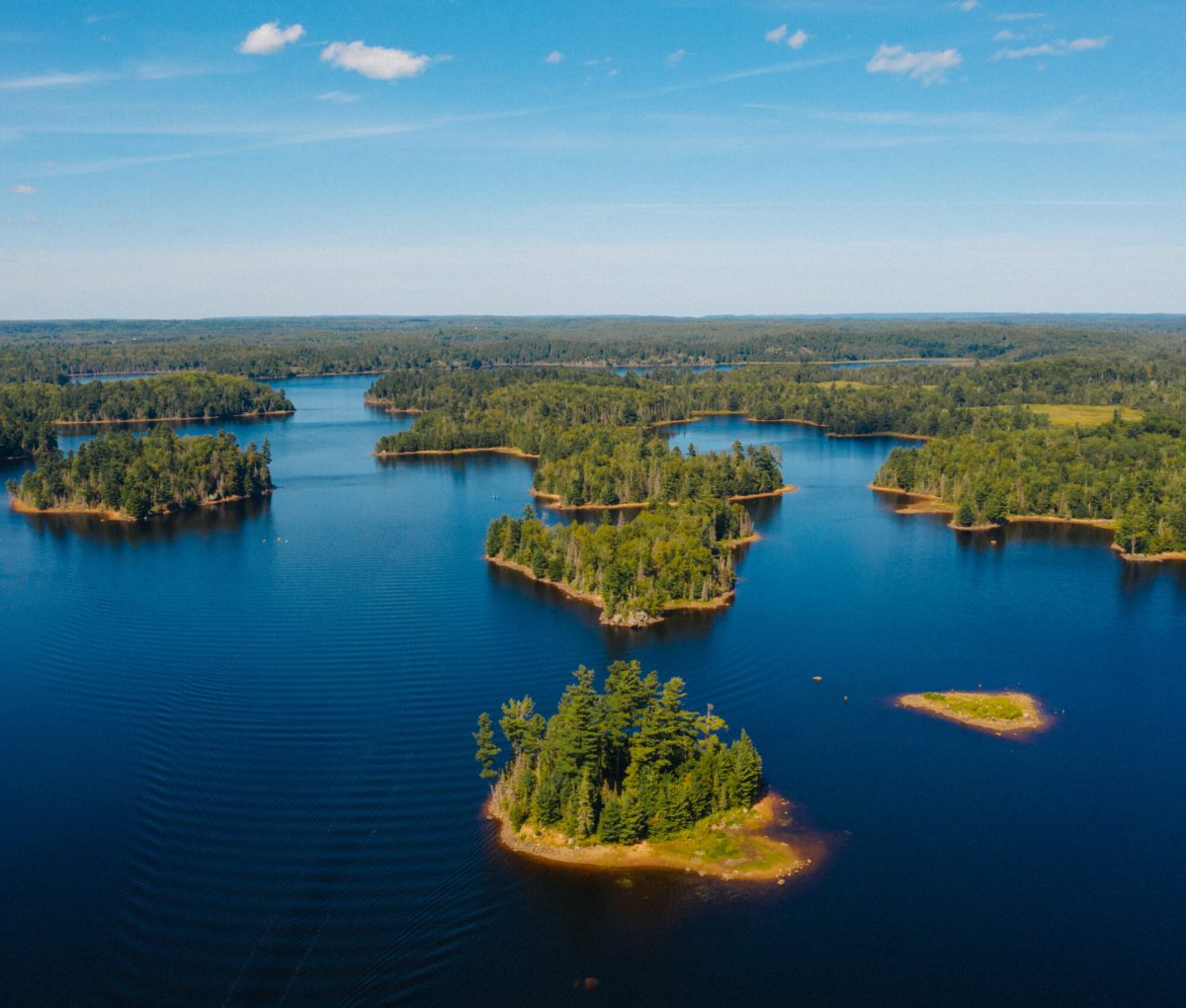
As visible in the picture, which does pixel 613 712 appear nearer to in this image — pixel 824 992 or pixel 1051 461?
pixel 824 992

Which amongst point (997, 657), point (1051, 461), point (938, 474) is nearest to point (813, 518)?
point (938, 474)

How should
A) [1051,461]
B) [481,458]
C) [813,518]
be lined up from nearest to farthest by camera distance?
[813,518] → [1051,461] → [481,458]

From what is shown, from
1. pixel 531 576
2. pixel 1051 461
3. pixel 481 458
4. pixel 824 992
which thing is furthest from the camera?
pixel 481 458

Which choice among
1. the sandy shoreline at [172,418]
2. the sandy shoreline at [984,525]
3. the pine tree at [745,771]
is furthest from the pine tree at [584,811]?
the sandy shoreline at [172,418]

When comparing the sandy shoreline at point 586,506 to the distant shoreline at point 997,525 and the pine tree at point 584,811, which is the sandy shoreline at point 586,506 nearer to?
the distant shoreline at point 997,525

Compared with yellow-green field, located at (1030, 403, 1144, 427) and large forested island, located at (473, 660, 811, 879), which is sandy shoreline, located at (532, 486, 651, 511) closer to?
large forested island, located at (473, 660, 811, 879)

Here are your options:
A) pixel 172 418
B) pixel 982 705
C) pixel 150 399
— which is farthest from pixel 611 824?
pixel 150 399
